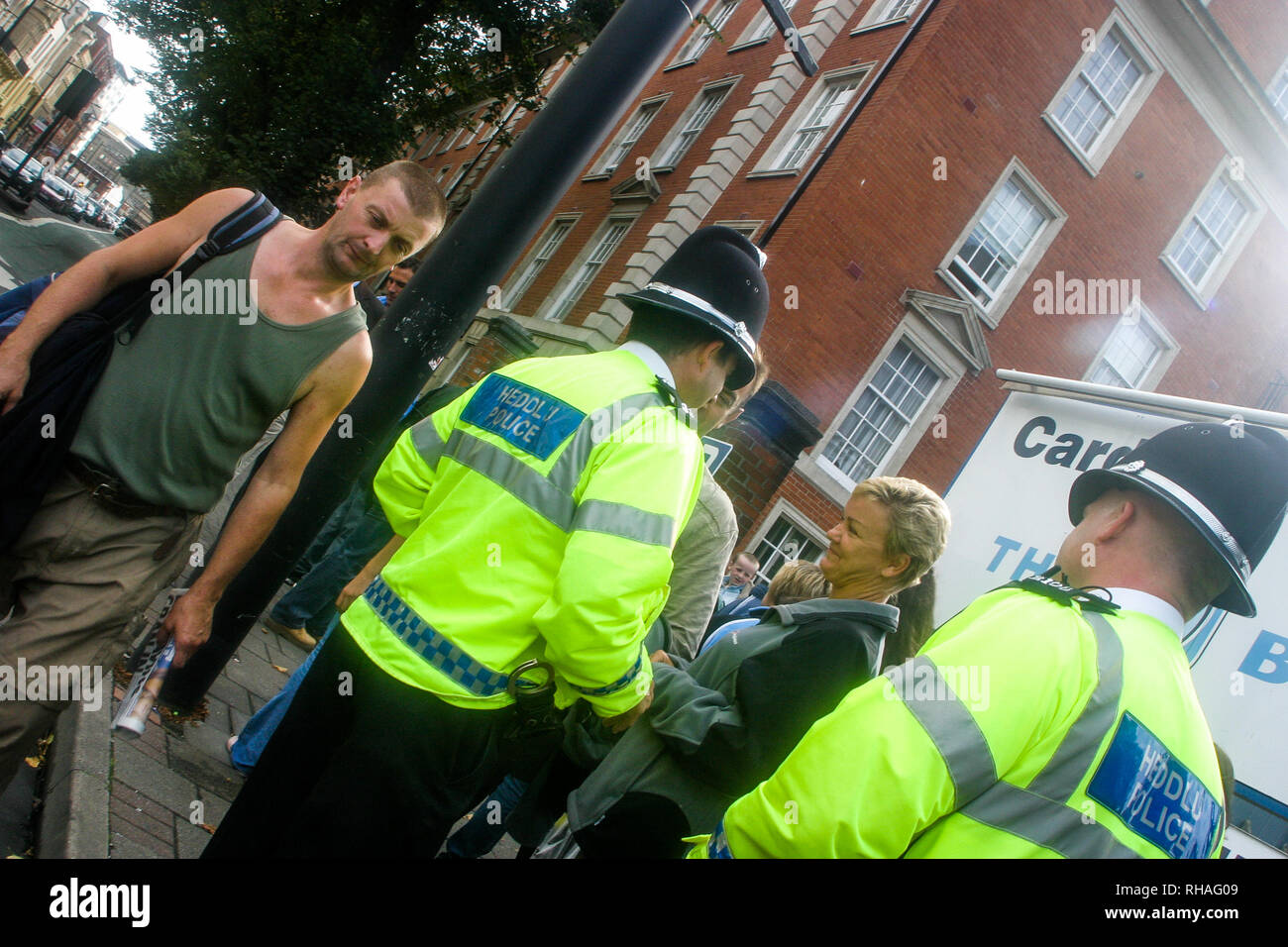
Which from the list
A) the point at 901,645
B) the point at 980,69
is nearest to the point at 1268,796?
the point at 901,645

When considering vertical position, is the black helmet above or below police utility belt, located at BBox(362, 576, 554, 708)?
above

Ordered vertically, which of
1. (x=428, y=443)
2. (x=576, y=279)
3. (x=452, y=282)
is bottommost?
(x=428, y=443)

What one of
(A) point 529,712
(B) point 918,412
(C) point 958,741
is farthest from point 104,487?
(B) point 918,412

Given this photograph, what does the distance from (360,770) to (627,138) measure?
20072 mm

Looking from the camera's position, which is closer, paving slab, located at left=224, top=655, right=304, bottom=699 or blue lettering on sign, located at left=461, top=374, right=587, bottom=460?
blue lettering on sign, located at left=461, top=374, right=587, bottom=460

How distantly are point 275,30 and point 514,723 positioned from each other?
55.0 ft

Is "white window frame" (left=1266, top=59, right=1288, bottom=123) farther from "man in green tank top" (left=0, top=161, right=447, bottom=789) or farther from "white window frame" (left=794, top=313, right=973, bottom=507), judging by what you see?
"man in green tank top" (left=0, top=161, right=447, bottom=789)

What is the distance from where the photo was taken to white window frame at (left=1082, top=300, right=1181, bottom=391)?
1517 cm

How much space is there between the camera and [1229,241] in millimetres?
15828

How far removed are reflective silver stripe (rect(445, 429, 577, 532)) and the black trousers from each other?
493 millimetres

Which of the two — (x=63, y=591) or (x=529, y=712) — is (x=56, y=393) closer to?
(x=63, y=591)

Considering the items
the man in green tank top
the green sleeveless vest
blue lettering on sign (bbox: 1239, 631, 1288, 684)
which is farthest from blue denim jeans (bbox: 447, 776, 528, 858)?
blue lettering on sign (bbox: 1239, 631, 1288, 684)
